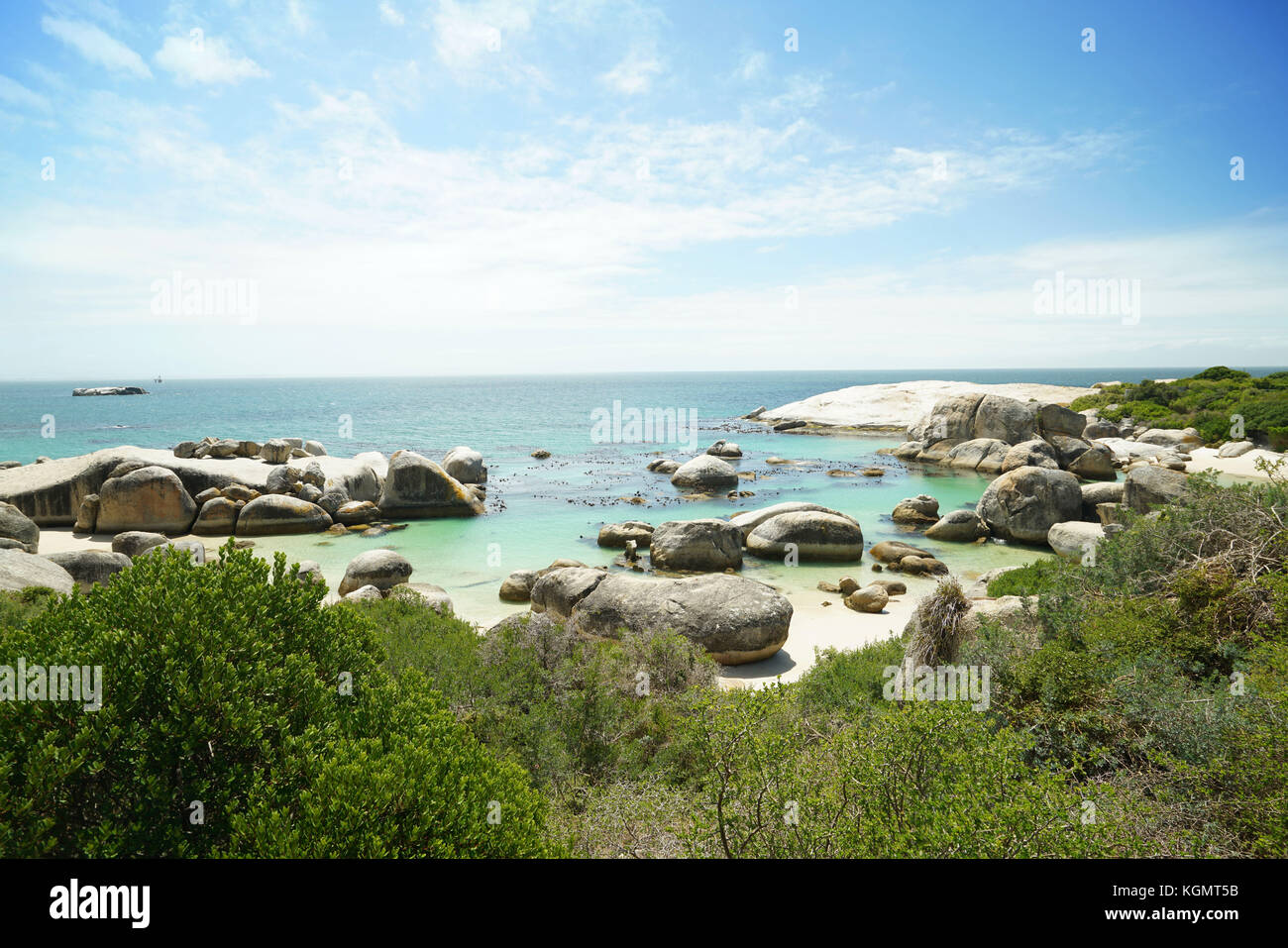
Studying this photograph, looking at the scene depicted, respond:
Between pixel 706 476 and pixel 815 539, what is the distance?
13517mm

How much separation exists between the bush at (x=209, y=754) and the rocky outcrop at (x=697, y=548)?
16284mm

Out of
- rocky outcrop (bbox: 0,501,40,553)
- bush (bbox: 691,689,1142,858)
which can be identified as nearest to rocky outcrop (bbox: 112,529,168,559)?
rocky outcrop (bbox: 0,501,40,553)

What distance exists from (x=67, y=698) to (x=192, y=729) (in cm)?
66

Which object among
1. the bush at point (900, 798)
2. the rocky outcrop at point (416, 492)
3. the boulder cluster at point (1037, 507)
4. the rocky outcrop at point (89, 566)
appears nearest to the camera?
the bush at point (900, 798)

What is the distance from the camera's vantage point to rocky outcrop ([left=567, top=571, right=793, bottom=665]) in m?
12.7

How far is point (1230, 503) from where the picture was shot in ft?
29.7

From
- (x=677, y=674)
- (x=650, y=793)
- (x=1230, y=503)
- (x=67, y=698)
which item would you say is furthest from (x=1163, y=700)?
(x=67, y=698)

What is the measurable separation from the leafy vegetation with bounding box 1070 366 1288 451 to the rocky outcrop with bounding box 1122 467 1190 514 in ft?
59.6

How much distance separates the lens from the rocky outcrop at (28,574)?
456 inches

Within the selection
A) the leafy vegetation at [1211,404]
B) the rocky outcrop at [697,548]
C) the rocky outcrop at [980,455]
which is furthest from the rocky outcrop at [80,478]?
the leafy vegetation at [1211,404]

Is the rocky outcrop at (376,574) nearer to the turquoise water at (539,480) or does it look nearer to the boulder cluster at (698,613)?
the turquoise water at (539,480)

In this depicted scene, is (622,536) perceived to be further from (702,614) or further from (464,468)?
(464,468)

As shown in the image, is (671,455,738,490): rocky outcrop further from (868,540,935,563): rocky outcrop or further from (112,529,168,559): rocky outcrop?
(112,529,168,559): rocky outcrop
